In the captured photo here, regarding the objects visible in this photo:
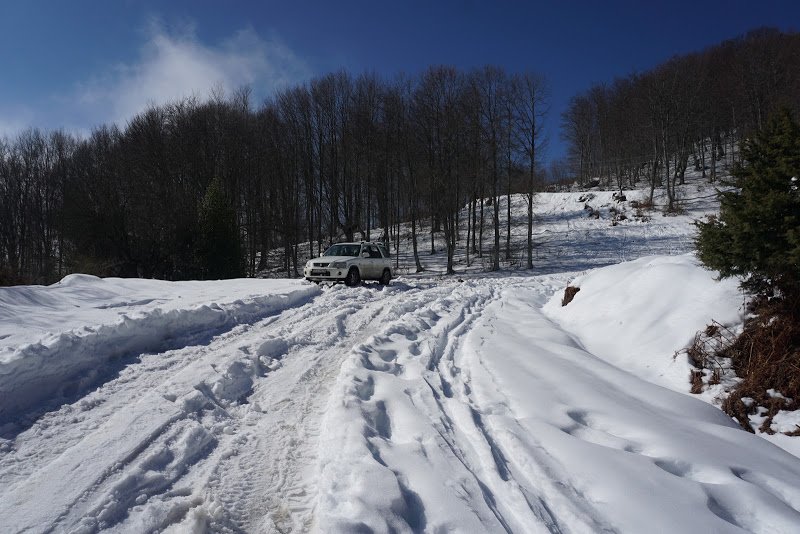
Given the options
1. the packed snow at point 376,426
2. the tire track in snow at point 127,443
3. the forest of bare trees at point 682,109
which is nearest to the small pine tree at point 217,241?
the packed snow at point 376,426

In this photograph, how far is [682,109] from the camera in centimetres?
4000

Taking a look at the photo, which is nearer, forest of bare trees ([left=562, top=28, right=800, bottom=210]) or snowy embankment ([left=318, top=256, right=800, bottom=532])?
snowy embankment ([left=318, top=256, right=800, bottom=532])

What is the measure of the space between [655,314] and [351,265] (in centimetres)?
1127

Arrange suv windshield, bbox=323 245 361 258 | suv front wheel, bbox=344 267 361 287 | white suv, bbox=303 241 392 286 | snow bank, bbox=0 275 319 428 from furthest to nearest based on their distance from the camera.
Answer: suv windshield, bbox=323 245 361 258 < suv front wheel, bbox=344 267 361 287 < white suv, bbox=303 241 392 286 < snow bank, bbox=0 275 319 428

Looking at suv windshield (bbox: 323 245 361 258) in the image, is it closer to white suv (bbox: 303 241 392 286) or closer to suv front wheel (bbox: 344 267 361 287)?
white suv (bbox: 303 241 392 286)

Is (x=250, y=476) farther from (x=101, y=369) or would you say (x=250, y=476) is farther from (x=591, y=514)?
(x=101, y=369)

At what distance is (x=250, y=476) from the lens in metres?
3.10

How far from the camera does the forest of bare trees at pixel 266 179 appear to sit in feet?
84.8

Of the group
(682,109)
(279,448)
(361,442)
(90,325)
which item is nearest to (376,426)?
(361,442)

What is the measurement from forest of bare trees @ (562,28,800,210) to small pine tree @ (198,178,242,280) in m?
34.5

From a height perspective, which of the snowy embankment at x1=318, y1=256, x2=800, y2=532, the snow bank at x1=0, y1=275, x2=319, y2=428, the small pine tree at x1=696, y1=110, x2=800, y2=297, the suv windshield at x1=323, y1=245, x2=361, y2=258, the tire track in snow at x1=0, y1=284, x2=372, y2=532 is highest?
the small pine tree at x1=696, y1=110, x2=800, y2=297

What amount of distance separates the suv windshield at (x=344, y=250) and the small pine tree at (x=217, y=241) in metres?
9.73

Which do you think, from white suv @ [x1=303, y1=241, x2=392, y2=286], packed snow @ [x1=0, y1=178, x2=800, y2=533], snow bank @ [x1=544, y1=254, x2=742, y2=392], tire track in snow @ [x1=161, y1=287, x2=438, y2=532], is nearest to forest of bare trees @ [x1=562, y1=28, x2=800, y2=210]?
white suv @ [x1=303, y1=241, x2=392, y2=286]

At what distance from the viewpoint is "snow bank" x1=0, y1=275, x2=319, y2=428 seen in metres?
4.29
